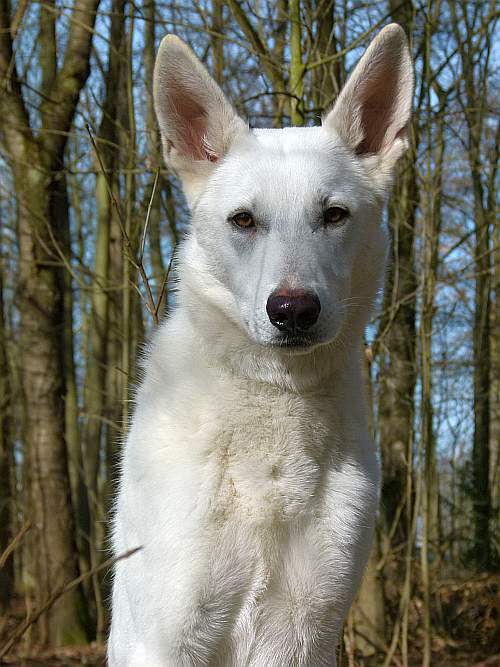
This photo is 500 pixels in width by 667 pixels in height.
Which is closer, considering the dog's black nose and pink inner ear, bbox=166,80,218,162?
the dog's black nose

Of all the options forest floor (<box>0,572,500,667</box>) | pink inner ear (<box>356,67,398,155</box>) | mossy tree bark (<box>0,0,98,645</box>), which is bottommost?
forest floor (<box>0,572,500,667</box>)

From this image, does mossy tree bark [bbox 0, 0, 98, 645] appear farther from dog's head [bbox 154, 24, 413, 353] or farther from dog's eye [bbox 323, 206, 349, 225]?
dog's eye [bbox 323, 206, 349, 225]

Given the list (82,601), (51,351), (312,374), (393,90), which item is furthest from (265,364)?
(82,601)

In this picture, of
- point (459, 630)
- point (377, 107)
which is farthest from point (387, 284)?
point (459, 630)

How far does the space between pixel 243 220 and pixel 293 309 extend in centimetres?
53

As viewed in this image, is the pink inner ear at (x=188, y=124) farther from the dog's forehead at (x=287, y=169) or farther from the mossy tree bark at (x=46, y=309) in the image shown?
the mossy tree bark at (x=46, y=309)

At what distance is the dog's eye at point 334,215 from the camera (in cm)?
290

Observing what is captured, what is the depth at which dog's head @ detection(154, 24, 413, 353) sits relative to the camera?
2.66 m

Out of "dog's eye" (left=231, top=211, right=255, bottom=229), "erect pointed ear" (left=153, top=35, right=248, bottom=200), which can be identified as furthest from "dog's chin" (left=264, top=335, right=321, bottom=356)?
"erect pointed ear" (left=153, top=35, right=248, bottom=200)

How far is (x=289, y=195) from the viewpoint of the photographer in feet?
9.32

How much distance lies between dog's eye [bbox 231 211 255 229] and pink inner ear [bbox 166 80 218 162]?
419 mm

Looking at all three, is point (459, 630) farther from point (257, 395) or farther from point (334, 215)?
point (334, 215)

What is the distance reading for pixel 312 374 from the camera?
2938 mm

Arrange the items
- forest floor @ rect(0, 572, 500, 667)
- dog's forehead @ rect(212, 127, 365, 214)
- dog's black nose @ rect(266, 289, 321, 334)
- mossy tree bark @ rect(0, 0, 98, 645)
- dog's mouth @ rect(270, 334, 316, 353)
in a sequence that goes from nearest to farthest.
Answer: dog's black nose @ rect(266, 289, 321, 334) < dog's mouth @ rect(270, 334, 316, 353) < dog's forehead @ rect(212, 127, 365, 214) < mossy tree bark @ rect(0, 0, 98, 645) < forest floor @ rect(0, 572, 500, 667)
